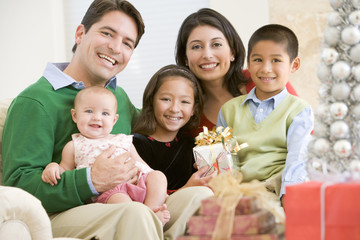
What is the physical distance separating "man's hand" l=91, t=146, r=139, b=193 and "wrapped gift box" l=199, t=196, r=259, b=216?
84cm

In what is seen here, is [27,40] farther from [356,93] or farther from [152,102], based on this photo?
[356,93]

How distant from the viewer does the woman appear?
2.77 meters

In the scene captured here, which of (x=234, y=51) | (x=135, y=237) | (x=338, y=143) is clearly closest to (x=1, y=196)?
(x=135, y=237)

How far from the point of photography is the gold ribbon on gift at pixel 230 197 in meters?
1.09

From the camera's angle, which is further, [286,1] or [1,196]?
[286,1]

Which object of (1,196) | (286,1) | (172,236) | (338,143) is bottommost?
(172,236)

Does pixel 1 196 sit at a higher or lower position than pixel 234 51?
lower

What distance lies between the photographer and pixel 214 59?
2.75 meters

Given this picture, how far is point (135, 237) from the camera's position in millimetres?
1619

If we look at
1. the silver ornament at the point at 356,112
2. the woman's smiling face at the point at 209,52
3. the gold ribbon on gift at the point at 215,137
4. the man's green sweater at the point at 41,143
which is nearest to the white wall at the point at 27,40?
the woman's smiling face at the point at 209,52

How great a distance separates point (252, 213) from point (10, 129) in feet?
4.30

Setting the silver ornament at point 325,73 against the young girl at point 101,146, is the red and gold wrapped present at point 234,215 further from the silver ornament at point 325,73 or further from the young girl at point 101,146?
the young girl at point 101,146

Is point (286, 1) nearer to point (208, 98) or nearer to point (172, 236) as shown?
point (208, 98)

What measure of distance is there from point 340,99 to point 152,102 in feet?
4.55
